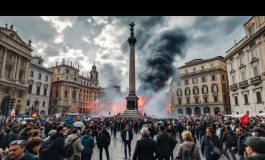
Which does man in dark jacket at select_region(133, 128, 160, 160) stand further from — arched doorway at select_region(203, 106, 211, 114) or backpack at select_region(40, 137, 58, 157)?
arched doorway at select_region(203, 106, 211, 114)

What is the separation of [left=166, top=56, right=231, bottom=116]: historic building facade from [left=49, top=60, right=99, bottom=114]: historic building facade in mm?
31839

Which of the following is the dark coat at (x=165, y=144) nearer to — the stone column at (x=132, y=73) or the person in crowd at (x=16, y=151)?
the person in crowd at (x=16, y=151)

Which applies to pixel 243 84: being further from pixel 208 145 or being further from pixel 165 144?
pixel 165 144

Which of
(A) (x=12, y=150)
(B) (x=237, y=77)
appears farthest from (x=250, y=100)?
(A) (x=12, y=150)

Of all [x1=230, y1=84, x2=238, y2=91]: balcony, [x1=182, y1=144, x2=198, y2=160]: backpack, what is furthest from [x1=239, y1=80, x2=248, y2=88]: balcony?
[x1=182, y1=144, x2=198, y2=160]: backpack

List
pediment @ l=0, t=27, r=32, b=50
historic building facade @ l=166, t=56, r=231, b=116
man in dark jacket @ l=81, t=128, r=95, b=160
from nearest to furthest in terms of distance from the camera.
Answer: man in dark jacket @ l=81, t=128, r=95, b=160
pediment @ l=0, t=27, r=32, b=50
historic building facade @ l=166, t=56, r=231, b=116

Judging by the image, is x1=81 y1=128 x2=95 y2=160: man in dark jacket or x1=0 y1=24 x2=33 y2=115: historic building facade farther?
x1=0 y1=24 x2=33 y2=115: historic building facade

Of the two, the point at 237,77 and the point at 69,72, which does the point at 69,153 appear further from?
the point at 69,72

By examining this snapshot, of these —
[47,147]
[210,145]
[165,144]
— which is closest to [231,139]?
[210,145]

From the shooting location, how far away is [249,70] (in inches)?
1155

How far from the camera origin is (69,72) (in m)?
65.1

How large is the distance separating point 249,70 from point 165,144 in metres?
31.5

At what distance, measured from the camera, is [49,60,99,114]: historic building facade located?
61.5 m
